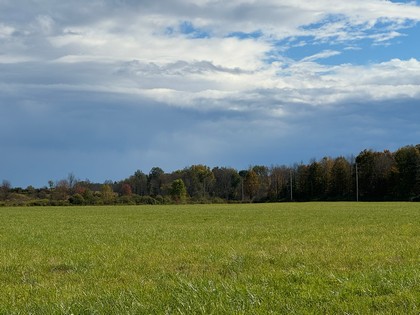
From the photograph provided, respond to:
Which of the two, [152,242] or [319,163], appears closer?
[152,242]

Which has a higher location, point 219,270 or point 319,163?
point 319,163

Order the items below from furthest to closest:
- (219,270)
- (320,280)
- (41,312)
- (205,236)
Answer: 1. (205,236)
2. (219,270)
3. (320,280)
4. (41,312)

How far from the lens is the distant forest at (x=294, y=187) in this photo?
410 feet

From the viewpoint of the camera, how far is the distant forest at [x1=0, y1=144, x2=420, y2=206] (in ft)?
410

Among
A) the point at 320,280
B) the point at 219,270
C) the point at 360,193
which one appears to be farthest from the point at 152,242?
the point at 360,193

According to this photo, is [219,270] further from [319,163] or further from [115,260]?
[319,163]

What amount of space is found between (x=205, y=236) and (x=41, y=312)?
16.4m

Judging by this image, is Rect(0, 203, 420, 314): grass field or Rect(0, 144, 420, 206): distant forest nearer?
Rect(0, 203, 420, 314): grass field

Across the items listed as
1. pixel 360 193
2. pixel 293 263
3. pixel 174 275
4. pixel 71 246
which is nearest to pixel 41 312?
pixel 174 275

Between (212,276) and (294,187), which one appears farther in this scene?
(294,187)

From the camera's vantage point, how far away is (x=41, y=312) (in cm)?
750

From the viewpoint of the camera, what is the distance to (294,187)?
154m

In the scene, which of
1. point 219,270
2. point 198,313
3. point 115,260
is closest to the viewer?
point 198,313

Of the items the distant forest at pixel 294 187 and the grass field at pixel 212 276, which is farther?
the distant forest at pixel 294 187
